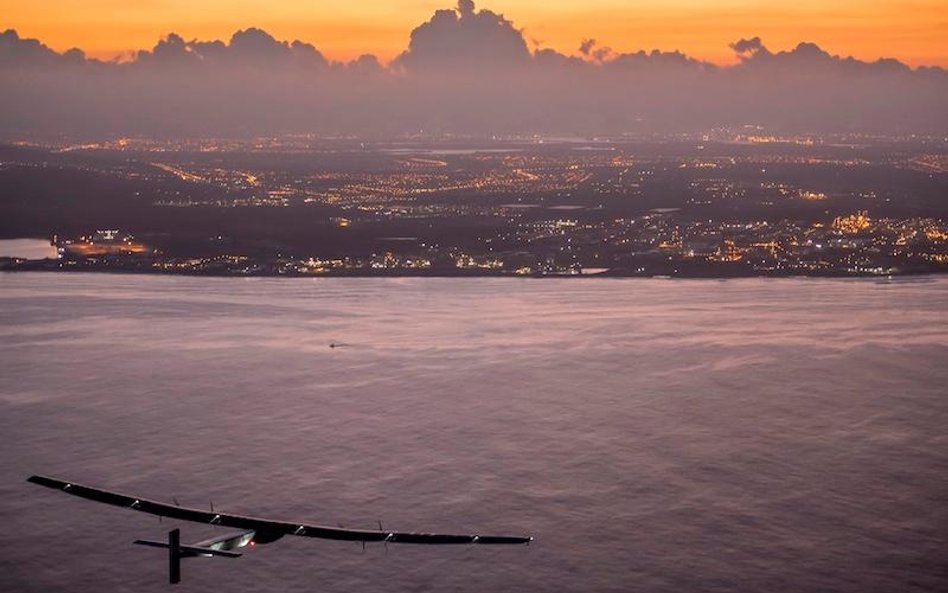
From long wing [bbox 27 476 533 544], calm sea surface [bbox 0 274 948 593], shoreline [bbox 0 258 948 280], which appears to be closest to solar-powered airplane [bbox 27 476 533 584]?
long wing [bbox 27 476 533 544]

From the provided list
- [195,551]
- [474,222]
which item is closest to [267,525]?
[195,551]

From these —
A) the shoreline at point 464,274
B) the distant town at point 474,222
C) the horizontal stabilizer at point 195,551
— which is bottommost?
the horizontal stabilizer at point 195,551

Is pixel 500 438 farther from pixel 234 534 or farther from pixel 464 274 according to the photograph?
pixel 464 274

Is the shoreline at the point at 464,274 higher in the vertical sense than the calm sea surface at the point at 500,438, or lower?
higher

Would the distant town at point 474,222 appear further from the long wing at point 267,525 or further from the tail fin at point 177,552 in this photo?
the tail fin at point 177,552

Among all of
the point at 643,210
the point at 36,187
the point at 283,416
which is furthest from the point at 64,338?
the point at 36,187

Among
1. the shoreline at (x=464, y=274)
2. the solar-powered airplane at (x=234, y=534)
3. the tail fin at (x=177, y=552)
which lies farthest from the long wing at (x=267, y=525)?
the shoreline at (x=464, y=274)

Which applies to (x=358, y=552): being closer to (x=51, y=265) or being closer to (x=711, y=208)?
(x=51, y=265)

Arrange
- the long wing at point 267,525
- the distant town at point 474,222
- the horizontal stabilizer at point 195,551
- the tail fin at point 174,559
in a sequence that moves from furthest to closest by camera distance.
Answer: the distant town at point 474,222 → the long wing at point 267,525 → the horizontal stabilizer at point 195,551 → the tail fin at point 174,559

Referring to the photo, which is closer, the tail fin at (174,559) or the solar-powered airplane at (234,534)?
the tail fin at (174,559)
